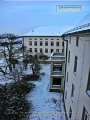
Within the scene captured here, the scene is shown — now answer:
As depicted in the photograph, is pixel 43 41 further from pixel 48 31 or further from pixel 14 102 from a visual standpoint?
pixel 14 102

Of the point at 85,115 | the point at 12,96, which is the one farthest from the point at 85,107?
the point at 12,96

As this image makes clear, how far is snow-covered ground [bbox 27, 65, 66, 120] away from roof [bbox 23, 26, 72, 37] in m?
20.6

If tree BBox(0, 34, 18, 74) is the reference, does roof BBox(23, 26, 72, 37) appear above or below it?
above

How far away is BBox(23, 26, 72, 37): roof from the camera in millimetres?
35062

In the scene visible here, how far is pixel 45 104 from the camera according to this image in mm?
13047

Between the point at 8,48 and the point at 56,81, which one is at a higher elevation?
the point at 8,48

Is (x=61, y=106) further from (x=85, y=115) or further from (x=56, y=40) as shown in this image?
(x=56, y=40)

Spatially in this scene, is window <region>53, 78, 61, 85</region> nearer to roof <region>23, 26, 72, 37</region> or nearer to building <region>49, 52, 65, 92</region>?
building <region>49, 52, 65, 92</region>

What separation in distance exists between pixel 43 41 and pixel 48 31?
11.5ft

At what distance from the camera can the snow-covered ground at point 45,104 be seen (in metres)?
11.4
